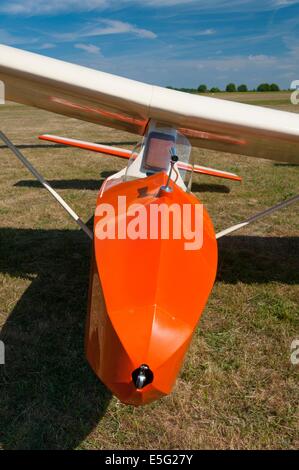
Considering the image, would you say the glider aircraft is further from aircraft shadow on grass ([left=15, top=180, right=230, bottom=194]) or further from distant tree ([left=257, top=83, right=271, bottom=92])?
distant tree ([left=257, top=83, right=271, bottom=92])

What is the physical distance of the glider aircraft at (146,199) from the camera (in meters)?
1.70

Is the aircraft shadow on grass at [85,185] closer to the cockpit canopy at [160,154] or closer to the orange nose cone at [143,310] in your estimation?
the cockpit canopy at [160,154]

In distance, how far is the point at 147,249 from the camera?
6.75ft

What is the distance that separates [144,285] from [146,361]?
0.38m

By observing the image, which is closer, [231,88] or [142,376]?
[142,376]

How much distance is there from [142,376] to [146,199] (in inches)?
46.8

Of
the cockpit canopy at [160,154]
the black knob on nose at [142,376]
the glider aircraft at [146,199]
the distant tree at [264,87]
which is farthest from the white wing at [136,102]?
the distant tree at [264,87]

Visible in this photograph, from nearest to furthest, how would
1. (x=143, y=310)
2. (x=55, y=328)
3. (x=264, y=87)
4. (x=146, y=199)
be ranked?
(x=143, y=310) → (x=146, y=199) → (x=55, y=328) → (x=264, y=87)

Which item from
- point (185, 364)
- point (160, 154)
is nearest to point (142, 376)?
point (185, 364)

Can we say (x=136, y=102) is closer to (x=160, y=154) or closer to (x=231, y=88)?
(x=160, y=154)

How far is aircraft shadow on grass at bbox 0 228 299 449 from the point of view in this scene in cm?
238

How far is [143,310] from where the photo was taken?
176cm
